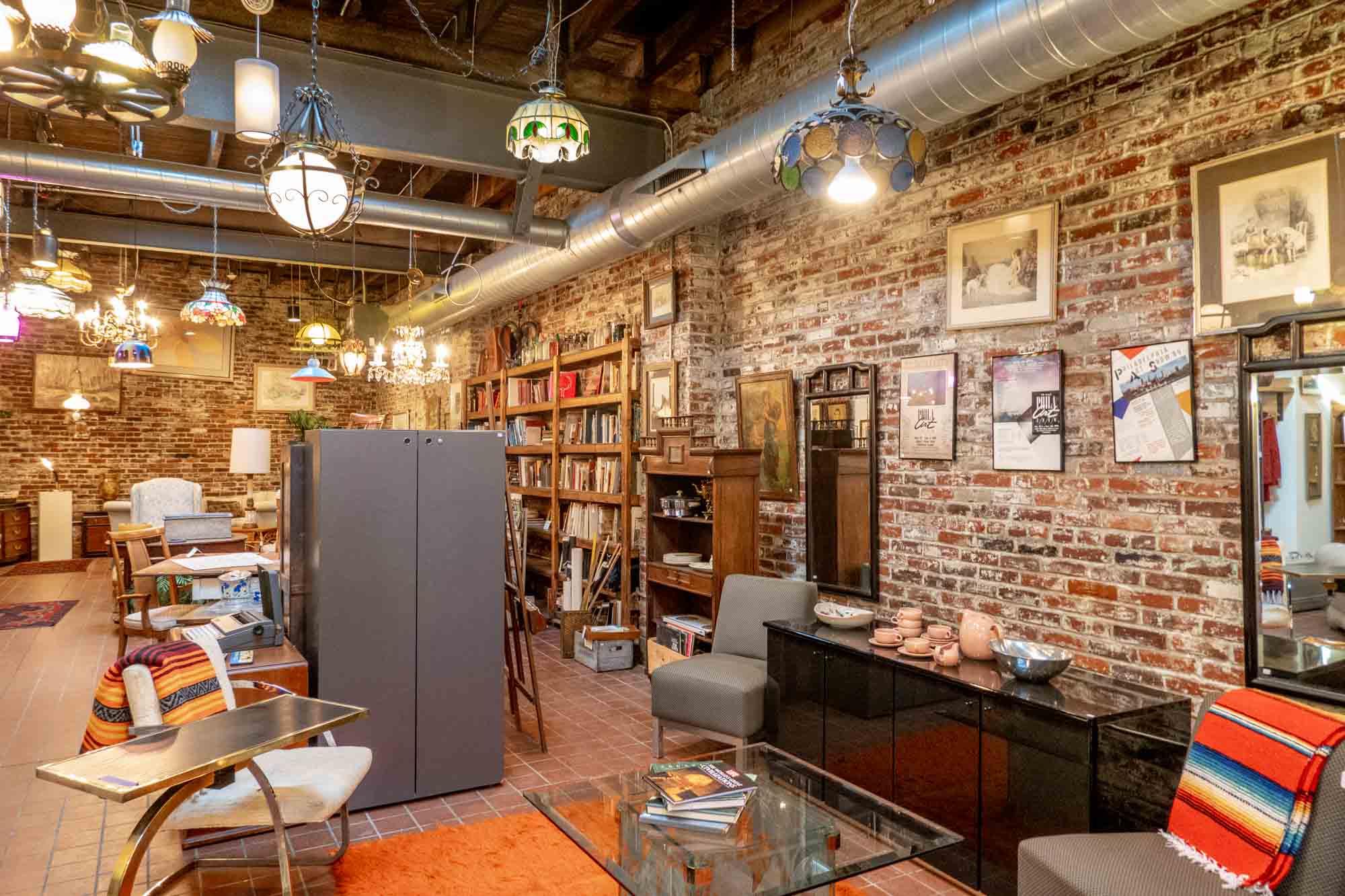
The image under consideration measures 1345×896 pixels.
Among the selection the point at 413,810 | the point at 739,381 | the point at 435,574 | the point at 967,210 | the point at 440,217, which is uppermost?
the point at 440,217

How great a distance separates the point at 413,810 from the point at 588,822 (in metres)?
1.75

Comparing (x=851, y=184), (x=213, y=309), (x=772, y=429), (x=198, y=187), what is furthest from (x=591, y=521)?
(x=851, y=184)

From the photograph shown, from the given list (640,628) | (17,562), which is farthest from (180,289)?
(640,628)

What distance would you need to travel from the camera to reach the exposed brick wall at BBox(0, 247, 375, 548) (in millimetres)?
11914

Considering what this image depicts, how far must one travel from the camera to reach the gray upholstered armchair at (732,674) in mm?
4324

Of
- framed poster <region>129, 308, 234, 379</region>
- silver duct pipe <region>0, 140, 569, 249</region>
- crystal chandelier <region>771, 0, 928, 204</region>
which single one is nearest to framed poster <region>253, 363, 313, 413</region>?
framed poster <region>129, 308, 234, 379</region>

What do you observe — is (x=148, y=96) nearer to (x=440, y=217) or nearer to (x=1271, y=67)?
(x=1271, y=67)

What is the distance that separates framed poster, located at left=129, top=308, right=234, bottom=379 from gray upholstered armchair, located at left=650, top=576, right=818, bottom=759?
10730mm

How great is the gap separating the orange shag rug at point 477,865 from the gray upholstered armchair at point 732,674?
91 centimetres

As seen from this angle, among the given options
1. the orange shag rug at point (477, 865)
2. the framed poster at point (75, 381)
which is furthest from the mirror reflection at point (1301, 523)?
the framed poster at point (75, 381)

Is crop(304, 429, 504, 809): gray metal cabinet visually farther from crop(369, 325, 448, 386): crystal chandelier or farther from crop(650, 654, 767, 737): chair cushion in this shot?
crop(369, 325, 448, 386): crystal chandelier

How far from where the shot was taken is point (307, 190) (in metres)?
3.28

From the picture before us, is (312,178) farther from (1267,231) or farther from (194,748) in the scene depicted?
(1267,231)

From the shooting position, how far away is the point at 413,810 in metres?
4.07
